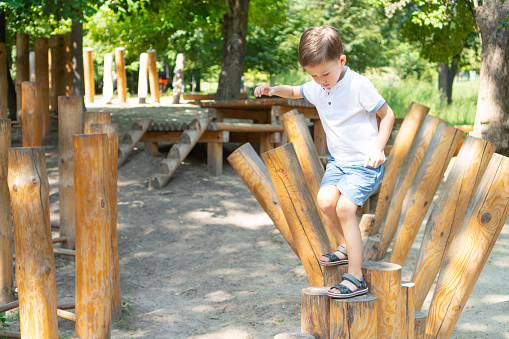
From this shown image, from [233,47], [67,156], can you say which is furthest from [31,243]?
[233,47]

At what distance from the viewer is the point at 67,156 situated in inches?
202

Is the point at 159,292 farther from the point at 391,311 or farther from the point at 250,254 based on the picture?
the point at 391,311

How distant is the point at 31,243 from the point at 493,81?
277 inches

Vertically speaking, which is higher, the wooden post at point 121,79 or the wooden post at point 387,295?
the wooden post at point 121,79

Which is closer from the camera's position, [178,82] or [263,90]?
[263,90]

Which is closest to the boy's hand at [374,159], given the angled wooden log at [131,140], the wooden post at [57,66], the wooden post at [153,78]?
the angled wooden log at [131,140]

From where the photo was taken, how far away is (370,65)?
2303cm

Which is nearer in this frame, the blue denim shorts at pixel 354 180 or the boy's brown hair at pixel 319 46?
the boy's brown hair at pixel 319 46

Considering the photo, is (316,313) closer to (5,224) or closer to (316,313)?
(316,313)

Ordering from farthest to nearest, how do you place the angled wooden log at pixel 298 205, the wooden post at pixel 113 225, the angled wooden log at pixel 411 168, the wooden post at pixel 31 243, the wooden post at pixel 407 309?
the angled wooden log at pixel 411 168 < the wooden post at pixel 113 225 < the angled wooden log at pixel 298 205 < the wooden post at pixel 31 243 < the wooden post at pixel 407 309

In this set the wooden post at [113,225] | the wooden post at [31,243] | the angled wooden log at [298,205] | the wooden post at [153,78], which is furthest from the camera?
the wooden post at [153,78]

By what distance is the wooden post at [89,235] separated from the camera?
3.15m

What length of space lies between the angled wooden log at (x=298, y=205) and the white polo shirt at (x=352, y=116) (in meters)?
0.29

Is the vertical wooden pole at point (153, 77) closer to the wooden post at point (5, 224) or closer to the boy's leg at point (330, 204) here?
the wooden post at point (5, 224)
